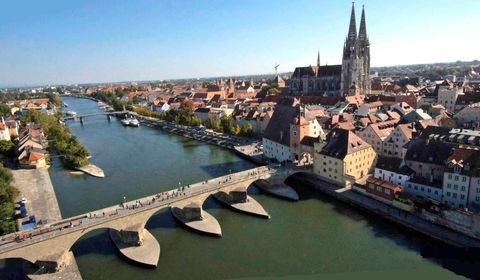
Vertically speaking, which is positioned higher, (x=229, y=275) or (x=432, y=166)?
(x=432, y=166)

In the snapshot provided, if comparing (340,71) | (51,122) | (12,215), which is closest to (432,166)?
(12,215)

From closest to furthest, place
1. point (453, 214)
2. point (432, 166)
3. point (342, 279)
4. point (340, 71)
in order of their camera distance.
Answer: point (342, 279)
point (453, 214)
point (432, 166)
point (340, 71)

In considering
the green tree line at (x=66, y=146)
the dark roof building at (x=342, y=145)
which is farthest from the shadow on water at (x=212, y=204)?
the green tree line at (x=66, y=146)

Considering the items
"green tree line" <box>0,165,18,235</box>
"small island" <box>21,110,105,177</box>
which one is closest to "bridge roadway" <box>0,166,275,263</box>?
"green tree line" <box>0,165,18,235</box>

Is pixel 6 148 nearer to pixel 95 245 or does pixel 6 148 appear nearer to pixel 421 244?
pixel 95 245

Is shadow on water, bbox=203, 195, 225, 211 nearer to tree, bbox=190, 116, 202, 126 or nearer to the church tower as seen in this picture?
tree, bbox=190, 116, 202, 126

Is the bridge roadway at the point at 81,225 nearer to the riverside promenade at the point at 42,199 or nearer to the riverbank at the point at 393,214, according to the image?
A: the riverside promenade at the point at 42,199

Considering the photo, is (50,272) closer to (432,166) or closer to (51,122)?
(432,166)
